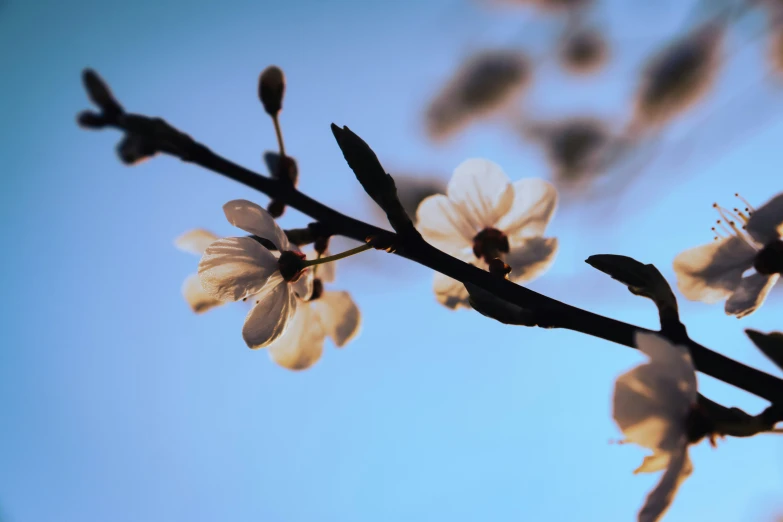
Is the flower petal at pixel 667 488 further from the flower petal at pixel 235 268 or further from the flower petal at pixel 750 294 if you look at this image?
the flower petal at pixel 235 268

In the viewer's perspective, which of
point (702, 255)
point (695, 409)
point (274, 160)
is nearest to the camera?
point (695, 409)

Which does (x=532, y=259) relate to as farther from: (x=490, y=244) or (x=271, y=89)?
(x=271, y=89)

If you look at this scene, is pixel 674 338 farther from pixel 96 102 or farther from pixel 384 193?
pixel 96 102

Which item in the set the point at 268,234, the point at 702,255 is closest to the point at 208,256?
the point at 268,234

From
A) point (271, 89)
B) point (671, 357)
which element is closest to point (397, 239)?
point (671, 357)

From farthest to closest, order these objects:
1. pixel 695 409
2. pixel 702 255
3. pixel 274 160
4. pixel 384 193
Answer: pixel 274 160 < pixel 702 255 < pixel 384 193 < pixel 695 409

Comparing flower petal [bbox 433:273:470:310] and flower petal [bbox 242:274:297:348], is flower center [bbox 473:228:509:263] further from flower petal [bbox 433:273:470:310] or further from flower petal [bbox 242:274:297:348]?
flower petal [bbox 242:274:297:348]

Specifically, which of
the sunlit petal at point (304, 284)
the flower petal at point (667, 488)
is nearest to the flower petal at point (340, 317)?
the sunlit petal at point (304, 284)
